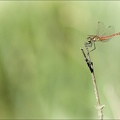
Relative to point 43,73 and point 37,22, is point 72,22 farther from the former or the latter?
point 43,73

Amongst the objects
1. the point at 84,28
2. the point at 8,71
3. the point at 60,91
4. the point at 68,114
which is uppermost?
the point at 84,28

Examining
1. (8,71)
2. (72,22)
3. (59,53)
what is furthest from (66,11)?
(8,71)

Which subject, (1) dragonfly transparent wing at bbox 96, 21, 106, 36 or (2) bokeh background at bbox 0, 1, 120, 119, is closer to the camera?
(1) dragonfly transparent wing at bbox 96, 21, 106, 36

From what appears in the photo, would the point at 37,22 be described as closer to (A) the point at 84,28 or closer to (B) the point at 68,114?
(A) the point at 84,28

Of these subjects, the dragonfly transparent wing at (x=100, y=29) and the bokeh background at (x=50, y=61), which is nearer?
the dragonfly transparent wing at (x=100, y=29)

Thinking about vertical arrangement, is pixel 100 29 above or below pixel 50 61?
above

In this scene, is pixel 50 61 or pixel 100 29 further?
pixel 50 61

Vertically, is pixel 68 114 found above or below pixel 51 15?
below

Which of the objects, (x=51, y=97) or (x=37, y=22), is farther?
(x=37, y=22)
